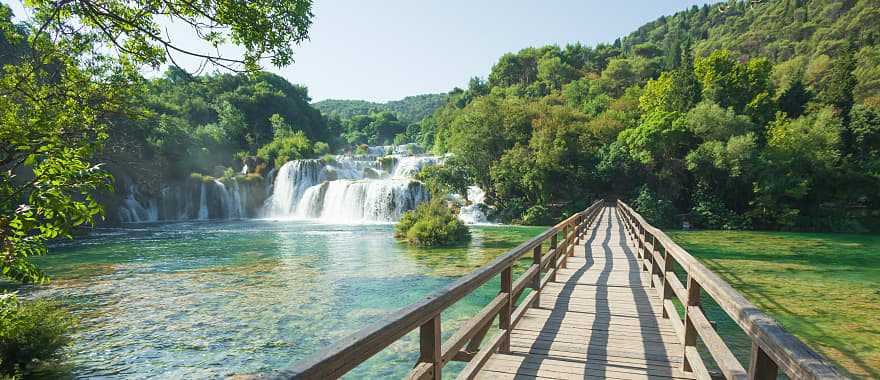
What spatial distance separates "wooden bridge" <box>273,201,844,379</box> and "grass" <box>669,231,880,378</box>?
3007 mm

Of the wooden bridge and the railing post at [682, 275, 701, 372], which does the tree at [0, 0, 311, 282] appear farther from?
the railing post at [682, 275, 701, 372]

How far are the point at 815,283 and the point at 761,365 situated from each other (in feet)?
50.2

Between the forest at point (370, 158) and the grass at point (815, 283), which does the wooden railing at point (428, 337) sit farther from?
the grass at point (815, 283)

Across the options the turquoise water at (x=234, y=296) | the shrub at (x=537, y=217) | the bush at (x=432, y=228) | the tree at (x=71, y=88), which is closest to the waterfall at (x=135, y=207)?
the turquoise water at (x=234, y=296)

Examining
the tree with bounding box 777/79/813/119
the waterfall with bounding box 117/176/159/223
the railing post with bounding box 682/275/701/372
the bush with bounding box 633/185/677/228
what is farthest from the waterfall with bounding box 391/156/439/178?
the railing post with bounding box 682/275/701/372

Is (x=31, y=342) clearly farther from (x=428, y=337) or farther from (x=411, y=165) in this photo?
(x=411, y=165)

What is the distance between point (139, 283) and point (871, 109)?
46.2m

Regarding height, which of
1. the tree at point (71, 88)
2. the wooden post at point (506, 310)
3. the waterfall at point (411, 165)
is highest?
the waterfall at point (411, 165)

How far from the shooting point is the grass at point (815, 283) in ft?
27.4

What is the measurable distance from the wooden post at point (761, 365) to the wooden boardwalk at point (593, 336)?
1911 mm

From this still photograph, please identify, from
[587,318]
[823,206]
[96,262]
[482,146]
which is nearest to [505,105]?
[482,146]

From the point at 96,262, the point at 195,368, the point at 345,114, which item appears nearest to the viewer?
the point at 195,368

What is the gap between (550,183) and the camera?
34.1 metres

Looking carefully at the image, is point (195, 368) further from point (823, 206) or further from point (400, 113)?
point (400, 113)
